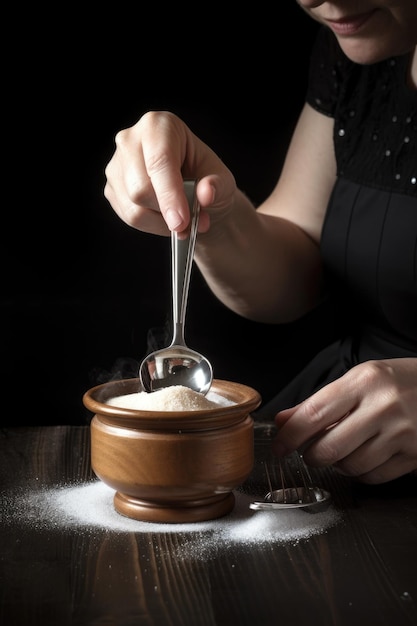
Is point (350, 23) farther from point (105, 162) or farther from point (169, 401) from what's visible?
point (105, 162)

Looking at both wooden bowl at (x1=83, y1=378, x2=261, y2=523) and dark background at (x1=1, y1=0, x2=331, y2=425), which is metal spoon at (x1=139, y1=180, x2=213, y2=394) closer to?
wooden bowl at (x1=83, y1=378, x2=261, y2=523)

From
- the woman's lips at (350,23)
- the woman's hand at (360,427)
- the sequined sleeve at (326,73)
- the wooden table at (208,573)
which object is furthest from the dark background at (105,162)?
the wooden table at (208,573)

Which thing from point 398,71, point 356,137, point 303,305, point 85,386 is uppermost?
point 398,71

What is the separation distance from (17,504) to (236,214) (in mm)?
686

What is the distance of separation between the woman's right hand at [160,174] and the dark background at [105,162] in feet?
2.28

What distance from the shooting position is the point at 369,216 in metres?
1.56

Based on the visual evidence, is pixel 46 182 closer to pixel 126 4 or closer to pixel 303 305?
pixel 126 4

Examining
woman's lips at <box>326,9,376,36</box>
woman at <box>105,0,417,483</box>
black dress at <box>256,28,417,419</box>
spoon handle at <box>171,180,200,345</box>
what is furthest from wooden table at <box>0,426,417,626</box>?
woman's lips at <box>326,9,376,36</box>

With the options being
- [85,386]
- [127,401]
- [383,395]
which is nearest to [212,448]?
[127,401]

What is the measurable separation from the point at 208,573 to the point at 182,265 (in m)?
0.43

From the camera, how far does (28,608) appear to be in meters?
0.76

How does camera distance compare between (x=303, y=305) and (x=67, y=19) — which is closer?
(x=303, y=305)

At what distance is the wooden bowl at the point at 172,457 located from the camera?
0.94 metres

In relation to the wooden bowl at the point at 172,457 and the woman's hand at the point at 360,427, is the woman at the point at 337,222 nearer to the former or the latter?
the woman's hand at the point at 360,427
